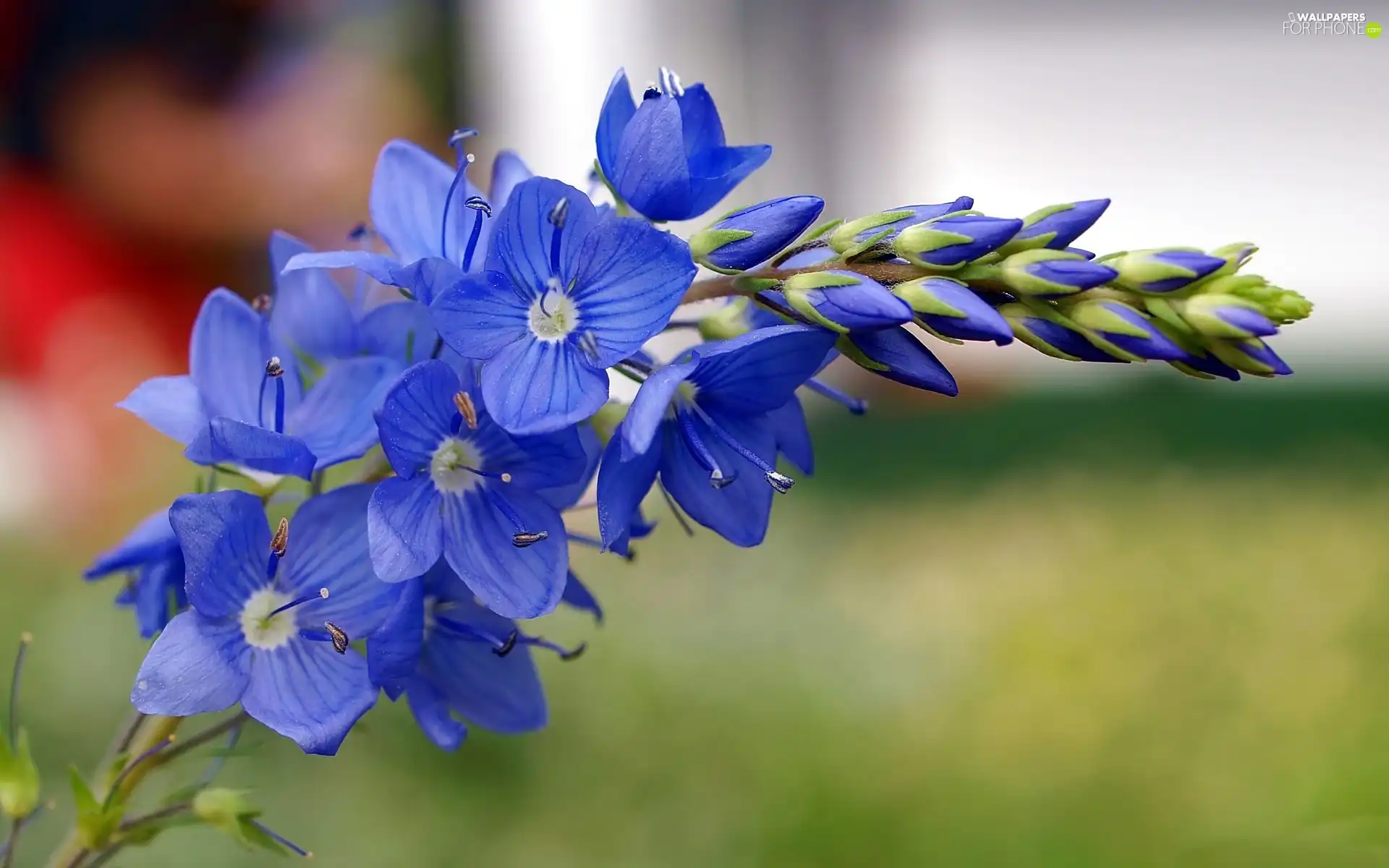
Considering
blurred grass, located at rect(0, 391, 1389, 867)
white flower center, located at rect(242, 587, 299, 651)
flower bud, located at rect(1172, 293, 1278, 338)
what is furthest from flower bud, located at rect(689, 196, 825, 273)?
blurred grass, located at rect(0, 391, 1389, 867)

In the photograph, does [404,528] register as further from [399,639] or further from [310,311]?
[310,311]

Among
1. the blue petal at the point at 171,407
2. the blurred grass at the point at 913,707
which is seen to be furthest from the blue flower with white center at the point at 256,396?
the blurred grass at the point at 913,707

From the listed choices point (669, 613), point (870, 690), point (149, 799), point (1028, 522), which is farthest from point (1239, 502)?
point (149, 799)

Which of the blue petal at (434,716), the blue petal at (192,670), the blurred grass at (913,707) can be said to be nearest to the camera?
the blue petal at (192,670)

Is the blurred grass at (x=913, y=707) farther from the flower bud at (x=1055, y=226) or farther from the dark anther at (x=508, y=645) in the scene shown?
the flower bud at (x=1055, y=226)

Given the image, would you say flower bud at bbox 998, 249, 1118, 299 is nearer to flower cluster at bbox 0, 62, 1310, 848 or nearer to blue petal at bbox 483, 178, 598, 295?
flower cluster at bbox 0, 62, 1310, 848

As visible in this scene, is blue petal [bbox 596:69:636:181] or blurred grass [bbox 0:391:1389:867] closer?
blue petal [bbox 596:69:636:181]
